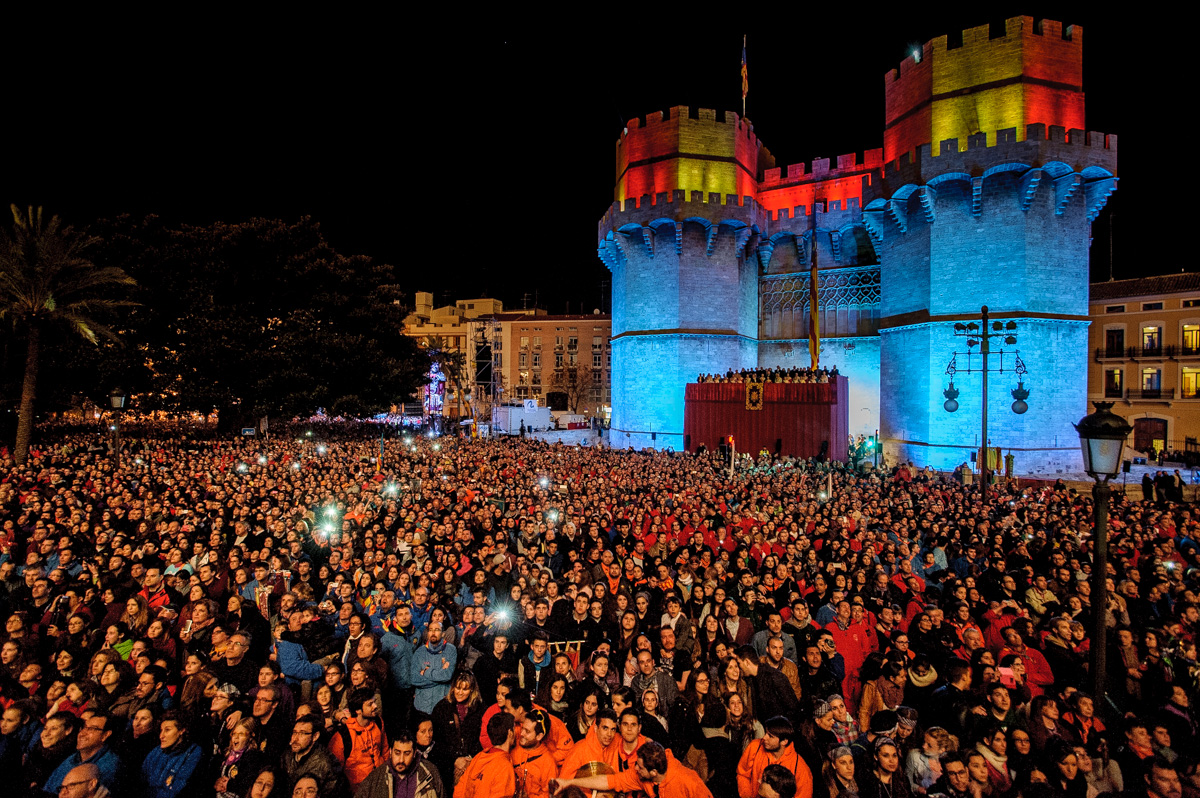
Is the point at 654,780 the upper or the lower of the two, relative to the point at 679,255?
lower

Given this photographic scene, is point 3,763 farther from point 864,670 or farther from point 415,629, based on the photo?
point 864,670

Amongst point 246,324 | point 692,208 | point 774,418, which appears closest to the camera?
point 774,418

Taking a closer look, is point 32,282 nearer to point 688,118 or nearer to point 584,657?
point 584,657

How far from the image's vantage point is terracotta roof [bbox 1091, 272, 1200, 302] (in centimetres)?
2831

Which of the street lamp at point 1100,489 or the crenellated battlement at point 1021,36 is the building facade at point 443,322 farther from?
the street lamp at point 1100,489

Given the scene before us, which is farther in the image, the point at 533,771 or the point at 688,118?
the point at 688,118

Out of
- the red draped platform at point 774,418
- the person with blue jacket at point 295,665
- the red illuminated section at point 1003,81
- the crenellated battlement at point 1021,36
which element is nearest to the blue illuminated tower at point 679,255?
the red draped platform at point 774,418

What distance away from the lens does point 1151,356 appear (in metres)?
29.2

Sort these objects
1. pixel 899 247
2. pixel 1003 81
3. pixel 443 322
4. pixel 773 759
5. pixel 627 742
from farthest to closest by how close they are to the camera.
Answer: pixel 443 322, pixel 899 247, pixel 1003 81, pixel 627 742, pixel 773 759

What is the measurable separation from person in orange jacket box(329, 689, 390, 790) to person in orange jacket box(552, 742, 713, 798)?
1.53 meters

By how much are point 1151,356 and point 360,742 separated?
39832 millimetres

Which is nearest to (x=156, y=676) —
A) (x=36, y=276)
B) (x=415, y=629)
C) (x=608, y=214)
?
(x=415, y=629)

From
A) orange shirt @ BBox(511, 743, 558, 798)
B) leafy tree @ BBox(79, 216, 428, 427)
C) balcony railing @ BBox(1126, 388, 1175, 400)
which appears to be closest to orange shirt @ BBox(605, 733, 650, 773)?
orange shirt @ BBox(511, 743, 558, 798)

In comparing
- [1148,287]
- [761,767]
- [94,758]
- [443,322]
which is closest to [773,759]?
[761,767]
